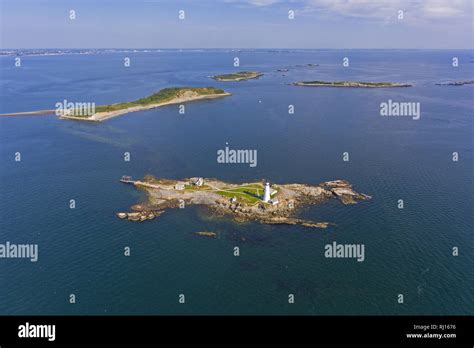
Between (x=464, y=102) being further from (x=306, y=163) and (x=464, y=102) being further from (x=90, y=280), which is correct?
(x=90, y=280)

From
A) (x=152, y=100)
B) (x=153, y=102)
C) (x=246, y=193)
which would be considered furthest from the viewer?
(x=152, y=100)

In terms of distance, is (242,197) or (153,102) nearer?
(242,197)

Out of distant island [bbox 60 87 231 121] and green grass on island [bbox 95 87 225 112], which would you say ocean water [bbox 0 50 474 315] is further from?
green grass on island [bbox 95 87 225 112]

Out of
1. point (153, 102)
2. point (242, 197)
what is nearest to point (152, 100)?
point (153, 102)

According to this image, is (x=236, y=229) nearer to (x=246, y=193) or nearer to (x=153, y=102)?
(x=246, y=193)

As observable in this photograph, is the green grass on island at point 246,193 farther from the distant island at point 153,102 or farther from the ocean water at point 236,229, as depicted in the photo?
the distant island at point 153,102

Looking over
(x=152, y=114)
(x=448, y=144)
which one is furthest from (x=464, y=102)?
(x=152, y=114)

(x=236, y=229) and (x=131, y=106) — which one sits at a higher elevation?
(x=131, y=106)
